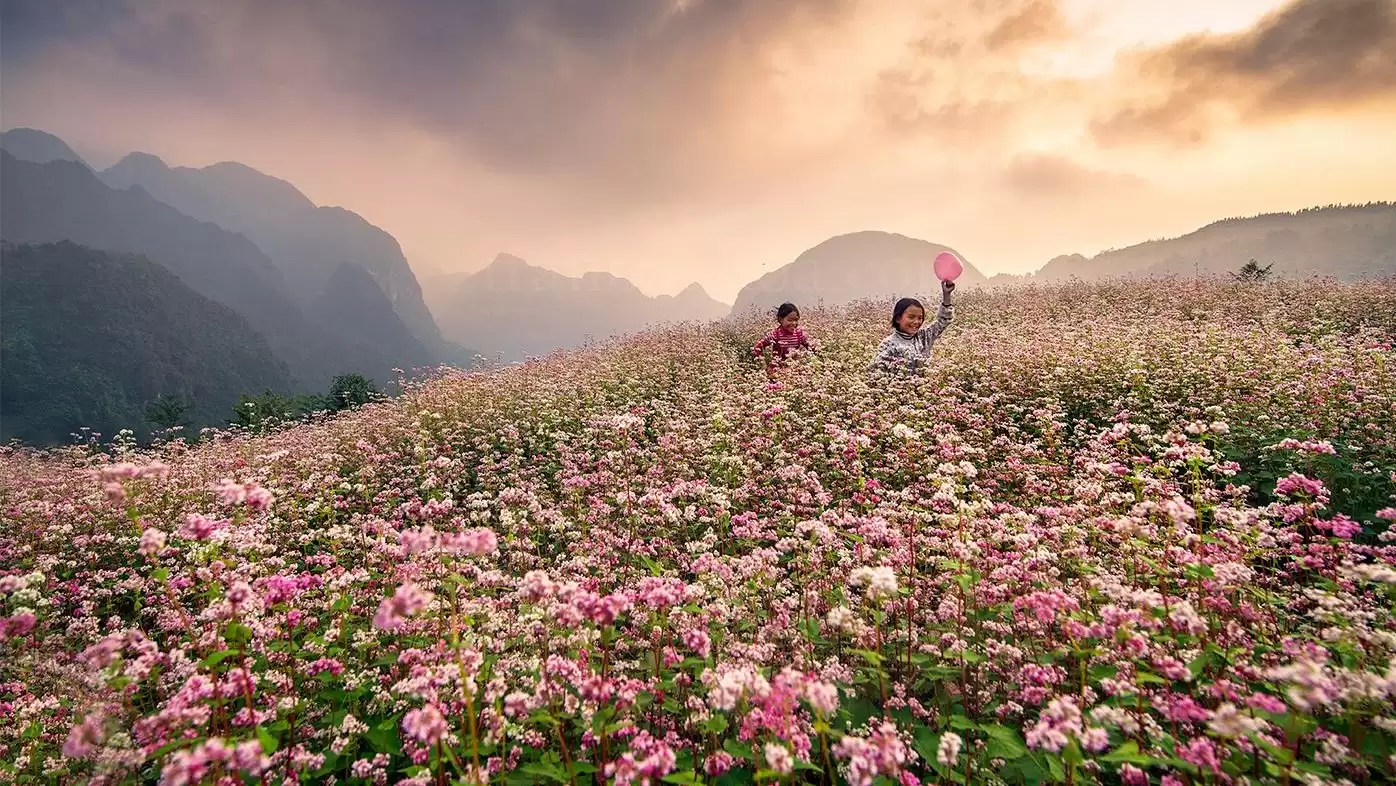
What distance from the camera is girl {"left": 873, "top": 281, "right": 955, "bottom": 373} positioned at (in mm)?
10961

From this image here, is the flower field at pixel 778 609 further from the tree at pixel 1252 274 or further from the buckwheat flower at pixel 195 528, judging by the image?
the tree at pixel 1252 274

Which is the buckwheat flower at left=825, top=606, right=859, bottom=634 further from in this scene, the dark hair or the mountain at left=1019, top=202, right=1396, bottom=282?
the mountain at left=1019, top=202, right=1396, bottom=282

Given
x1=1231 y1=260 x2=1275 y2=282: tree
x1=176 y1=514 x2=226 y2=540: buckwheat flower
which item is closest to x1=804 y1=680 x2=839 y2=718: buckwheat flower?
x1=176 y1=514 x2=226 y2=540: buckwheat flower

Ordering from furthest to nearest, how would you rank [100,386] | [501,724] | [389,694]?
1. [100,386]
2. [389,694]
3. [501,724]

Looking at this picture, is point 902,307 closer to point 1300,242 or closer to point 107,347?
point 107,347

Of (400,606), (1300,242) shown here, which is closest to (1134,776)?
(400,606)

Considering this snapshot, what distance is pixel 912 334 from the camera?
1132 centimetres

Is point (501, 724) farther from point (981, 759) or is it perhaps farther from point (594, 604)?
point (981, 759)

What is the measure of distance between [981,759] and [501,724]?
2.63 metres

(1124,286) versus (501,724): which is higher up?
(1124,286)

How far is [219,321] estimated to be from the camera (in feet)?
511

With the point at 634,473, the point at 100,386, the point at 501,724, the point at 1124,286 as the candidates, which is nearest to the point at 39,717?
the point at 501,724

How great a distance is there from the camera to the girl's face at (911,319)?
11.0 meters

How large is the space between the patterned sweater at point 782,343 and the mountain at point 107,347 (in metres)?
120
